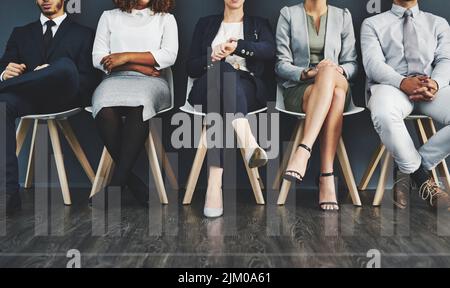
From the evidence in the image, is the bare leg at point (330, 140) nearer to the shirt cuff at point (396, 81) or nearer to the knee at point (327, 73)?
the knee at point (327, 73)

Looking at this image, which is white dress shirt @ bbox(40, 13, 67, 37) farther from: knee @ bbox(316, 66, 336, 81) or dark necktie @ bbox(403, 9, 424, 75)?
dark necktie @ bbox(403, 9, 424, 75)

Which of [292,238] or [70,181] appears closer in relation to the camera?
[292,238]

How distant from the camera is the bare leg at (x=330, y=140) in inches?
94.3

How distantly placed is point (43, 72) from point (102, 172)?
578 mm

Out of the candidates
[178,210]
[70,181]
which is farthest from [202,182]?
[70,181]

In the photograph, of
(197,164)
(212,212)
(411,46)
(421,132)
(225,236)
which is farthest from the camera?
(421,132)

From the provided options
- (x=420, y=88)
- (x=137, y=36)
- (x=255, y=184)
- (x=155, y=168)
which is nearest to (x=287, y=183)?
(x=255, y=184)

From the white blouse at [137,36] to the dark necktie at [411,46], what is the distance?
4.01 ft

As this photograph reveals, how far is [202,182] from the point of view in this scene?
300 centimetres

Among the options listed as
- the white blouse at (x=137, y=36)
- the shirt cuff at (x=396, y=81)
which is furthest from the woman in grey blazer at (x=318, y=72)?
the white blouse at (x=137, y=36)

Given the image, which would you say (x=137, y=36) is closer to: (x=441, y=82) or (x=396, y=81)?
(x=396, y=81)

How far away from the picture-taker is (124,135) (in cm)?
237
